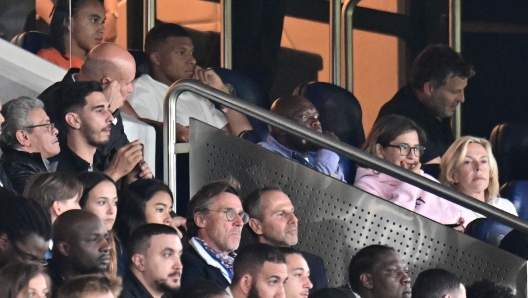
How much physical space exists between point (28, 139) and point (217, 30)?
3326 mm

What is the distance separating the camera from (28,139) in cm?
609

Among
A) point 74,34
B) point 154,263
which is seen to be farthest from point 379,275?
point 74,34

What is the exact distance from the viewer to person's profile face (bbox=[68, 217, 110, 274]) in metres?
5.28

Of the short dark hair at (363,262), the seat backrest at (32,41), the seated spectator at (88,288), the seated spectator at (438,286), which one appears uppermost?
the seat backrest at (32,41)

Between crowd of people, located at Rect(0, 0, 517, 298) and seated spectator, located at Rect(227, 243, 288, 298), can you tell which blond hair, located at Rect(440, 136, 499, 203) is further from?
seated spectator, located at Rect(227, 243, 288, 298)

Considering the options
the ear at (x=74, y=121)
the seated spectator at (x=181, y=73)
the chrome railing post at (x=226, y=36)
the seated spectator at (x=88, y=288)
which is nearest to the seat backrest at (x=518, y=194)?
the seated spectator at (x=181, y=73)

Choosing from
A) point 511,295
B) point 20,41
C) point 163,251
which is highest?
point 20,41

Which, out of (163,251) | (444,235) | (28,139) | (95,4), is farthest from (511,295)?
(95,4)

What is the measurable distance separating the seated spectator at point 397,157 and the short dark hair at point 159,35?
1.23 metres

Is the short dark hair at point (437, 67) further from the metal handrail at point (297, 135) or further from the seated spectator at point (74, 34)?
the seated spectator at point (74, 34)

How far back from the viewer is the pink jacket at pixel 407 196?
7207mm

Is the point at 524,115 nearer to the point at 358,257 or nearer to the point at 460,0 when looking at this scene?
the point at 460,0

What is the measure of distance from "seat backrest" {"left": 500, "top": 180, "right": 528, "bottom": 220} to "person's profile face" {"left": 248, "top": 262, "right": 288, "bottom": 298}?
7.95 ft

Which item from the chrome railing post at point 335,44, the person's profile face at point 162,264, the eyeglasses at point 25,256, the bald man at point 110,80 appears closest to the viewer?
the eyeglasses at point 25,256
